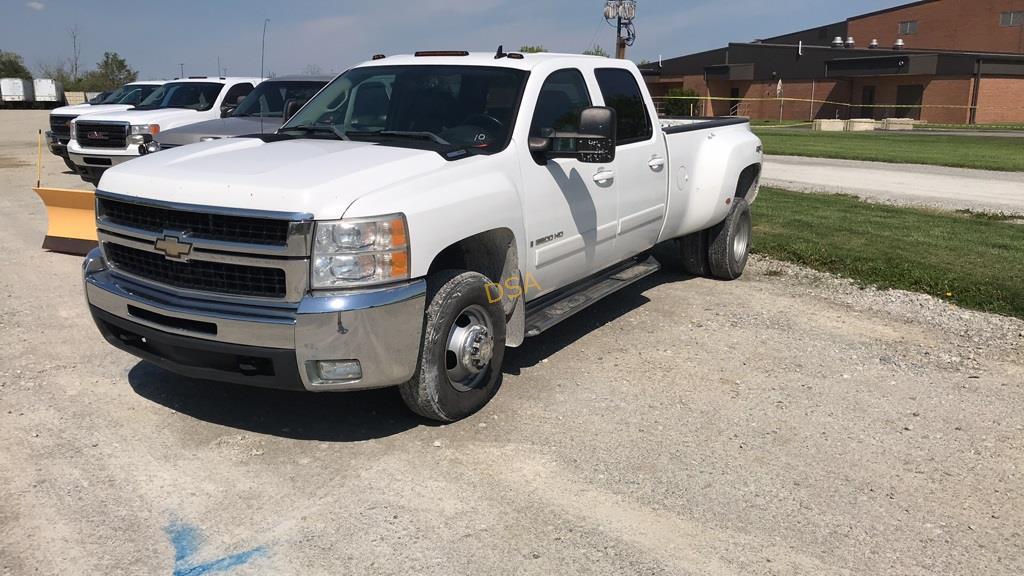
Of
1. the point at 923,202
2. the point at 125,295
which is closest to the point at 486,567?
the point at 125,295

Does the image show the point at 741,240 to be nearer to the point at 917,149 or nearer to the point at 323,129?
the point at 323,129

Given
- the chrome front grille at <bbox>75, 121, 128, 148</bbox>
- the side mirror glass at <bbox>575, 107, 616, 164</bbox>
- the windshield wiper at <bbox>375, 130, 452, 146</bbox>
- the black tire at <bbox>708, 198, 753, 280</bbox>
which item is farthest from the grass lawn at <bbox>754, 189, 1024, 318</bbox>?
the chrome front grille at <bbox>75, 121, 128, 148</bbox>

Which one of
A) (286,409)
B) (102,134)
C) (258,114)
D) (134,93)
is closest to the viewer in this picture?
(286,409)

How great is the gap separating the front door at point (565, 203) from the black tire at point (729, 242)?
7.97 ft

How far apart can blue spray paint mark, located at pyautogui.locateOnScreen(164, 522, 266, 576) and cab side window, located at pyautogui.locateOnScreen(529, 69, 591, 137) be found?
114 inches

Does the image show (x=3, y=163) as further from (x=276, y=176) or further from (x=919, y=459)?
(x=919, y=459)

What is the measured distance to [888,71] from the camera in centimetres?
5094

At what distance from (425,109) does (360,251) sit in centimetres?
171

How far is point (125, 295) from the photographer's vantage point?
4.51m

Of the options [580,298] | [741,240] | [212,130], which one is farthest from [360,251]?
[212,130]

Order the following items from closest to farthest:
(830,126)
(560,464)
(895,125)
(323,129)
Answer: (560,464) < (323,129) < (830,126) < (895,125)

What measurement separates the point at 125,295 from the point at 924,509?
3.99m

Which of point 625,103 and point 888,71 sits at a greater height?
point 888,71

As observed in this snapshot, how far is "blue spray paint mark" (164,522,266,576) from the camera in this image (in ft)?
11.1
